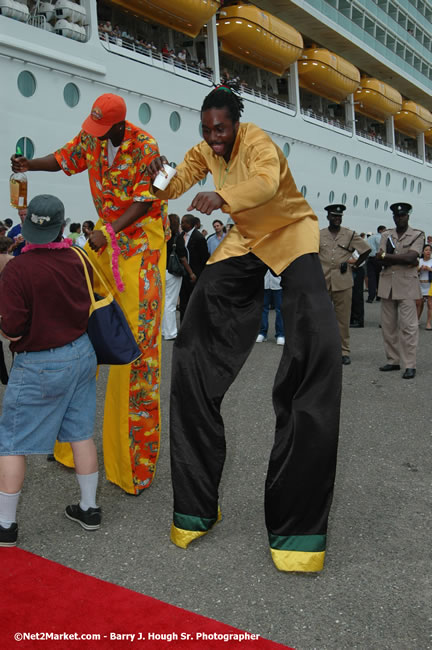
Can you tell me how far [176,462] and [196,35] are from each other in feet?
49.6

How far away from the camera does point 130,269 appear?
3.34 m

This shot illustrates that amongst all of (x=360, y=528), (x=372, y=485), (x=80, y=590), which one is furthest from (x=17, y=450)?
(x=372, y=485)

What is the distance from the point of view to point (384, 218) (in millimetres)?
25391

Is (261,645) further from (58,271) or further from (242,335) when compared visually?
(58,271)

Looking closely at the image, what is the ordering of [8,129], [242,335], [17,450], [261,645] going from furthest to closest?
[8,129] < [242,335] < [17,450] < [261,645]

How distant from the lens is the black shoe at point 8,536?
2748 millimetres

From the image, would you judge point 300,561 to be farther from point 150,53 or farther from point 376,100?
point 376,100

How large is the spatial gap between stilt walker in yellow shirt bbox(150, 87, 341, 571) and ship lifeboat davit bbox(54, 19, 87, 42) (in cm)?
1027

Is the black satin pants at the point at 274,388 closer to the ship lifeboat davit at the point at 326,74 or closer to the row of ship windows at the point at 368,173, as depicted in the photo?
the row of ship windows at the point at 368,173

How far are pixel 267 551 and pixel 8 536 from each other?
1.10 meters

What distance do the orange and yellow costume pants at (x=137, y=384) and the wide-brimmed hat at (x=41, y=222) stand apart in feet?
2.04

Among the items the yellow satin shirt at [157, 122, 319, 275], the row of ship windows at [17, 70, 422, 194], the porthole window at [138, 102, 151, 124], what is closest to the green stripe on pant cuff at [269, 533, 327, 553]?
→ the yellow satin shirt at [157, 122, 319, 275]

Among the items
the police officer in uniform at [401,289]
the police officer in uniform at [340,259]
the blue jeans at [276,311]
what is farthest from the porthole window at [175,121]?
the police officer in uniform at [401,289]

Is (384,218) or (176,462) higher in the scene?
(384,218)
